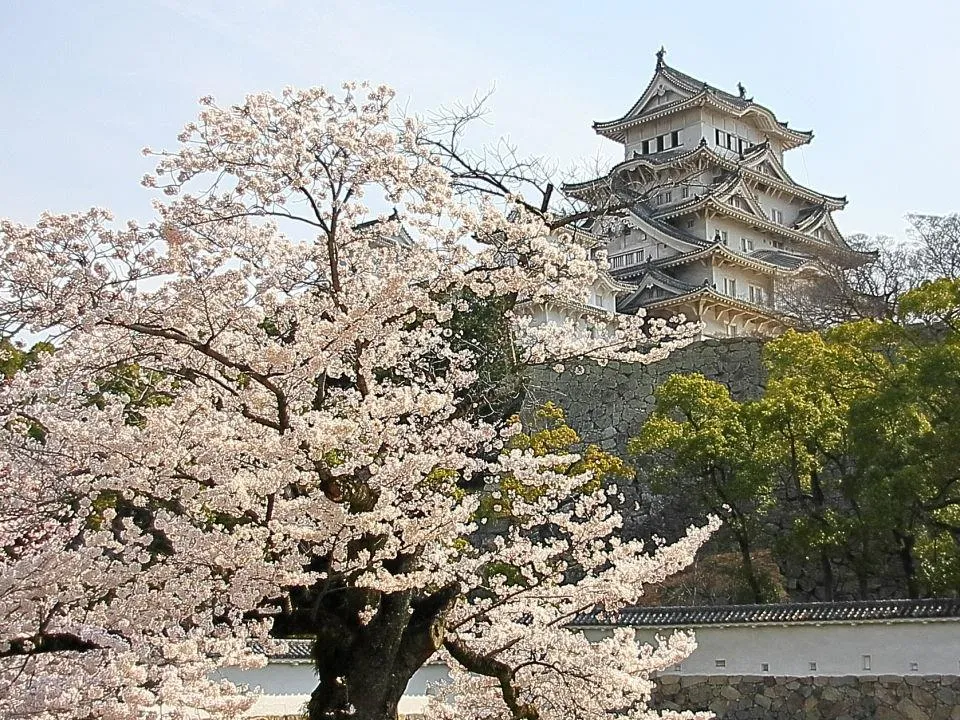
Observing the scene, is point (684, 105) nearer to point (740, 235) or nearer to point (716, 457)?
point (740, 235)

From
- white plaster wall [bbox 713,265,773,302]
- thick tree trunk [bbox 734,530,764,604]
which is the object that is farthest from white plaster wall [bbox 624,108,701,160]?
thick tree trunk [bbox 734,530,764,604]

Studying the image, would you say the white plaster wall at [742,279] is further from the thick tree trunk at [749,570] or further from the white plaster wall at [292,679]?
the white plaster wall at [292,679]

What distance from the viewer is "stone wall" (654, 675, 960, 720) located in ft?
34.5

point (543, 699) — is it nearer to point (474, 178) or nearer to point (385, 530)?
point (385, 530)

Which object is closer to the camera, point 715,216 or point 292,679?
point 292,679

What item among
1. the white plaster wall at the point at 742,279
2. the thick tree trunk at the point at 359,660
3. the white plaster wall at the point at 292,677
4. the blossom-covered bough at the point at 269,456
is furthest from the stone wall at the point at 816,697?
the white plaster wall at the point at 742,279

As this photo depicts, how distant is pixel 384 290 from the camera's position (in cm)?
474

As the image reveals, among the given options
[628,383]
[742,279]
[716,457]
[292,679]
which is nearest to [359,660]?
[292,679]

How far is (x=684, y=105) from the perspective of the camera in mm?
27156

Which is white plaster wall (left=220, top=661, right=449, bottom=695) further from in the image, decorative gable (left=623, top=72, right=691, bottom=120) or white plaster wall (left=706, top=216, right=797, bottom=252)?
decorative gable (left=623, top=72, right=691, bottom=120)

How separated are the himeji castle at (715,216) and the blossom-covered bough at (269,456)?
17.7 meters

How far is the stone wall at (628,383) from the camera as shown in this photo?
2020 centimetres

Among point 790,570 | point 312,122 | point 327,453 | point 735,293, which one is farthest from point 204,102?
point 735,293

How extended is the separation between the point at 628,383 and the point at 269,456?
16.8 metres
